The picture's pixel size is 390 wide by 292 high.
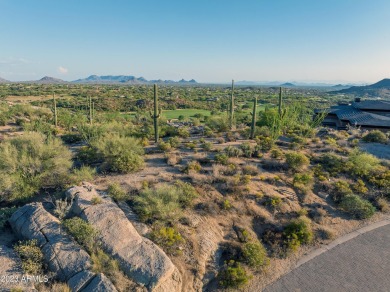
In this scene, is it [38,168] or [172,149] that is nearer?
[38,168]

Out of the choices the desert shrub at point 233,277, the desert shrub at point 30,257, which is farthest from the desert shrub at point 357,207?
the desert shrub at point 30,257

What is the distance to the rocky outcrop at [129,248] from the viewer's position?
21.6 feet

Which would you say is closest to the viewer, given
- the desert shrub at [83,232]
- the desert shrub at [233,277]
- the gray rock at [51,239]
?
the gray rock at [51,239]

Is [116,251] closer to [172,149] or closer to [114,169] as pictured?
[114,169]

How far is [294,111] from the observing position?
20844 millimetres

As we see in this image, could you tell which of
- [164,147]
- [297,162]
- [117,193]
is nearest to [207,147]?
[164,147]

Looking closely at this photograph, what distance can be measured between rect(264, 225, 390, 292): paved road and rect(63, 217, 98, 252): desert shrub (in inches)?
200

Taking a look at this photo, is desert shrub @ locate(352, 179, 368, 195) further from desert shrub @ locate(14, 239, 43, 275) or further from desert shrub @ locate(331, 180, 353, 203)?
desert shrub @ locate(14, 239, 43, 275)

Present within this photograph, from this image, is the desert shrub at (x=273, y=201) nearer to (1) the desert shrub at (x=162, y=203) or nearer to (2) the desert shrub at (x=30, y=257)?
(1) the desert shrub at (x=162, y=203)

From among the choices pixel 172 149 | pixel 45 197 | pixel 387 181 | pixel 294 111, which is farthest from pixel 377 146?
pixel 45 197

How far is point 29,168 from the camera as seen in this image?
1062 cm

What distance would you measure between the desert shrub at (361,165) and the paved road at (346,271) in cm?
512

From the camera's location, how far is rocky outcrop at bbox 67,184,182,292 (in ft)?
21.6

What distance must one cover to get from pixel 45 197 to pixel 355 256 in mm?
11254
